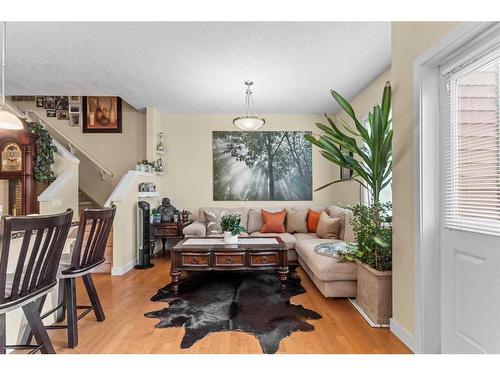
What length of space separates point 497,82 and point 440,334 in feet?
5.26

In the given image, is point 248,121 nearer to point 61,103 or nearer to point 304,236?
point 304,236

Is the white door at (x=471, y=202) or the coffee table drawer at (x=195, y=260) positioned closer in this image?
the white door at (x=471, y=202)

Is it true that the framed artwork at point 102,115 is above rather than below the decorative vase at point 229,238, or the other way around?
above

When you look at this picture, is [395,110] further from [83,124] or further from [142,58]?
[83,124]

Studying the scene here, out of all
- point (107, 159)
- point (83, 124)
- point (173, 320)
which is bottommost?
point (173, 320)

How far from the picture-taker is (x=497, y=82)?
151 cm

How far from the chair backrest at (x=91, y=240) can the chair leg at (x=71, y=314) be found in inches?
5.1

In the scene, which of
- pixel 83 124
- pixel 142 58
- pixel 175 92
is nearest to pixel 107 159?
pixel 83 124

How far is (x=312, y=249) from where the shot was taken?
3.57 m

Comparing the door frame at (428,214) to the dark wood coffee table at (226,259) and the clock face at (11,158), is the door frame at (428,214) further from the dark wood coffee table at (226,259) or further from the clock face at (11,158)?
the clock face at (11,158)

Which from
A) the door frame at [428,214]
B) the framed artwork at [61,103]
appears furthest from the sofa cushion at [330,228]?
the framed artwork at [61,103]

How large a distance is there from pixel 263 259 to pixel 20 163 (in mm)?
4324

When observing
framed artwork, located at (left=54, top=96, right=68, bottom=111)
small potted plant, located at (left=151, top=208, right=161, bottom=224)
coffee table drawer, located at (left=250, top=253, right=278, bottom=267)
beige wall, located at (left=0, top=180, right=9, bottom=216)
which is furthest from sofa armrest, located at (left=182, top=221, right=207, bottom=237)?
framed artwork, located at (left=54, top=96, right=68, bottom=111)

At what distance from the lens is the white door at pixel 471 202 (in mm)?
1521
